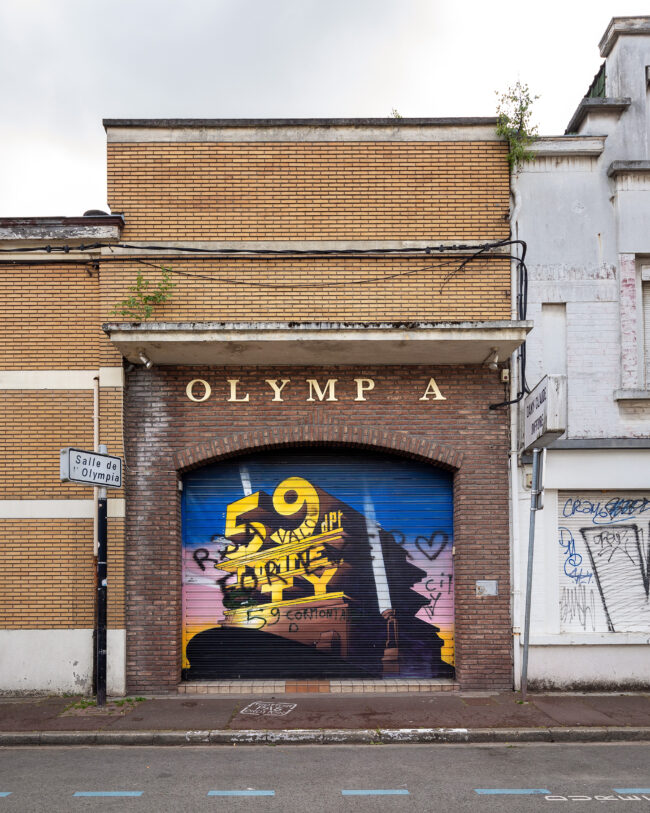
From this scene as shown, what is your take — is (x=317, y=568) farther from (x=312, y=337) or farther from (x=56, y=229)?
(x=56, y=229)

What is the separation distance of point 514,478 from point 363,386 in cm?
258

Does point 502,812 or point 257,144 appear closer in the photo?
point 502,812

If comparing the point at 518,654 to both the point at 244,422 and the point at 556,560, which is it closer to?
the point at 556,560

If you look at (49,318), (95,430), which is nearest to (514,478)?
(95,430)

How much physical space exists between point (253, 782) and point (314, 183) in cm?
802

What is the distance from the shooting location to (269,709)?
9.10 m

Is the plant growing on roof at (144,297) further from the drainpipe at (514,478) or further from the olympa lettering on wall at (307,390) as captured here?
the drainpipe at (514,478)

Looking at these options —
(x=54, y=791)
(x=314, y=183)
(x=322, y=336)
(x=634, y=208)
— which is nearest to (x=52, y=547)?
(x=54, y=791)

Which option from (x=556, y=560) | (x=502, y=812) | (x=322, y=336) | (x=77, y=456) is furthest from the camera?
(x=556, y=560)

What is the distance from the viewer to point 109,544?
1011 cm

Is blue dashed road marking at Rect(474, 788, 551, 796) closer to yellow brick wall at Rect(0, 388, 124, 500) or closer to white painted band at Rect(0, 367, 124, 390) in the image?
yellow brick wall at Rect(0, 388, 124, 500)

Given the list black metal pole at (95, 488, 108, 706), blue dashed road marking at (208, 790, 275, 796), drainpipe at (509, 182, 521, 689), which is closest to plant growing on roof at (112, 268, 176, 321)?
black metal pole at (95, 488, 108, 706)

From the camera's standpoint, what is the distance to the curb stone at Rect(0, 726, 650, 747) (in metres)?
8.11

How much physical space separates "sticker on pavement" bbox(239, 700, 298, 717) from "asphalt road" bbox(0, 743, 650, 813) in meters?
0.94
